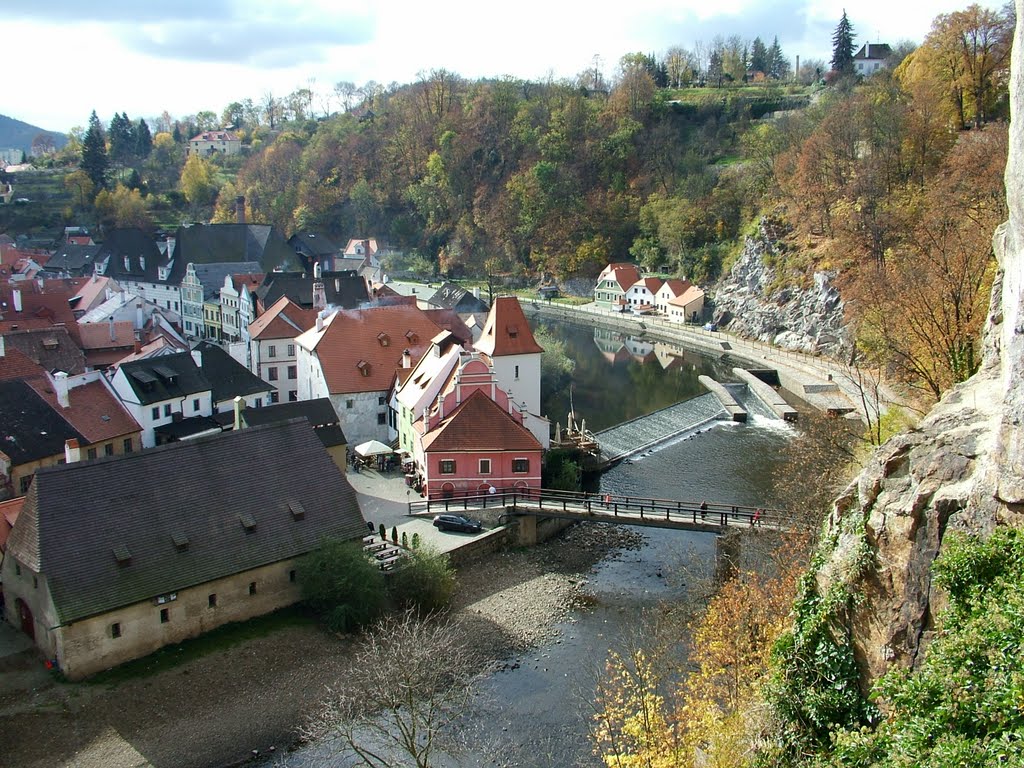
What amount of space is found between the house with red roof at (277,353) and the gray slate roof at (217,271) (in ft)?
71.9

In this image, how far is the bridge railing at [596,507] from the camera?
27.9 meters

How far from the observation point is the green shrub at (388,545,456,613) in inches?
937

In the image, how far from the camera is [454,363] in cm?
3300

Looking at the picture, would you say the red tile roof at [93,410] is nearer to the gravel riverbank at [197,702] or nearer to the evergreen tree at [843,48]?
the gravel riverbank at [197,702]

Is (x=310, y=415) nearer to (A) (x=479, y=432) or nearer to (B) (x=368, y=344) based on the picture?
(B) (x=368, y=344)

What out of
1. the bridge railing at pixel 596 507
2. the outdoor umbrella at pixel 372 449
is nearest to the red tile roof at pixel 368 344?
the outdoor umbrella at pixel 372 449

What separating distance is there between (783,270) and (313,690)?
54.7 meters

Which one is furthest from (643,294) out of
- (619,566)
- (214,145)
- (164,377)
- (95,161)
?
(214,145)

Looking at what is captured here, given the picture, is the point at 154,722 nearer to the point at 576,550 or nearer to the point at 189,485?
the point at 189,485

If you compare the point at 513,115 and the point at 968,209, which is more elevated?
the point at 513,115

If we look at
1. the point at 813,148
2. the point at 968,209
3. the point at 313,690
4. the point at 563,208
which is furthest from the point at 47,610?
the point at 563,208

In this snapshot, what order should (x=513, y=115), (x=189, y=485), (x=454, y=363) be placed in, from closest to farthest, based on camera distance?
(x=189, y=485), (x=454, y=363), (x=513, y=115)

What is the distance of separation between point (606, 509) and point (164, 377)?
59.7ft

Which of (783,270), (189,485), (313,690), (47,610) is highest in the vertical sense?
(783,270)
